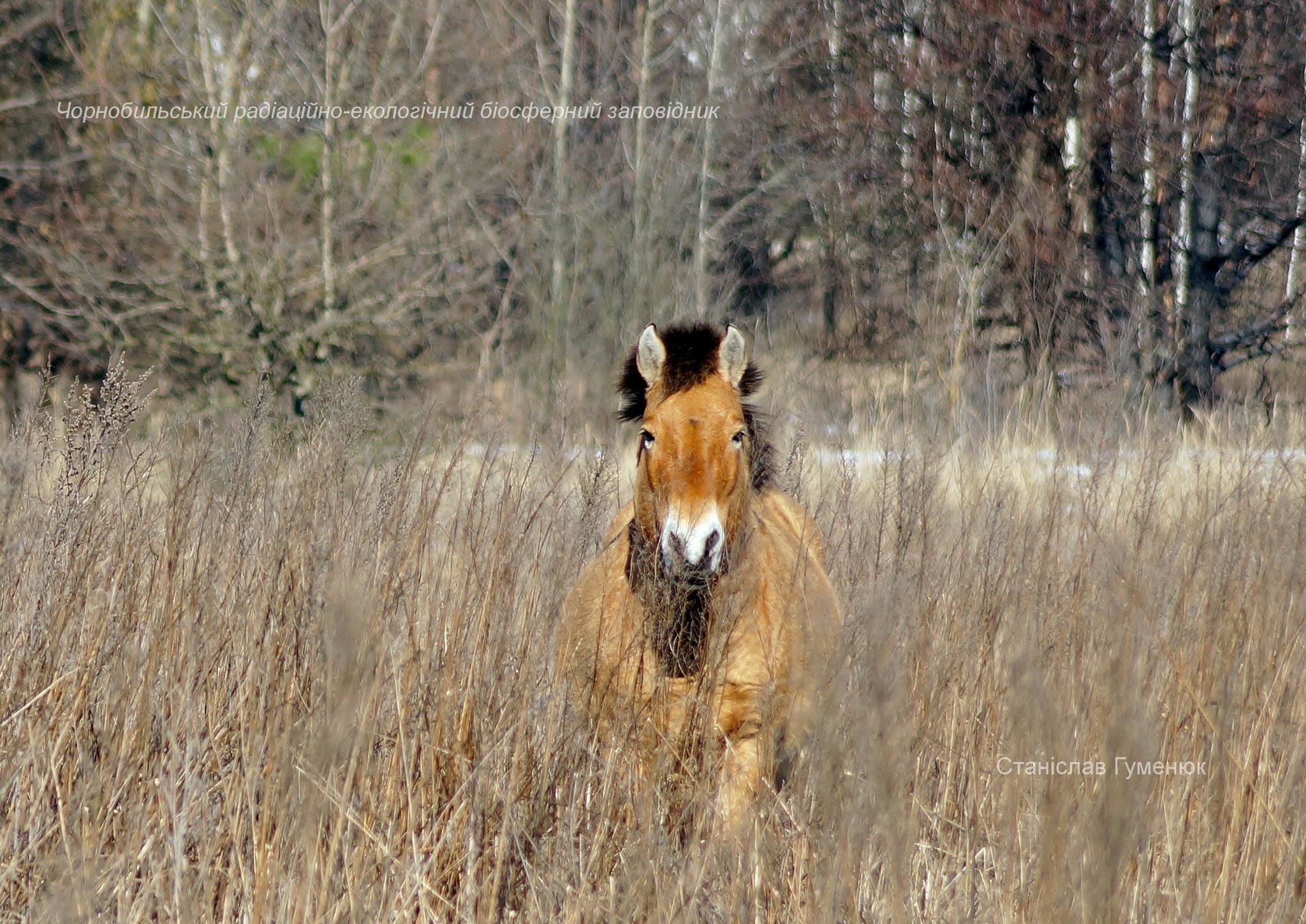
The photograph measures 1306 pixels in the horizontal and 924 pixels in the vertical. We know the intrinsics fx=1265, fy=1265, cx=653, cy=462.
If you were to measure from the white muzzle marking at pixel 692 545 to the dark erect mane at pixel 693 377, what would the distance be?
55cm

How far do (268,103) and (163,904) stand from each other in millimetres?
8242

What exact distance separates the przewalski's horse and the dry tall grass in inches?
6.8

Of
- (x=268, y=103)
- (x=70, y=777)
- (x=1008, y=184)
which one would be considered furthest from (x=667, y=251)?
(x=70, y=777)

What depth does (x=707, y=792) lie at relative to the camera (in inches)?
119

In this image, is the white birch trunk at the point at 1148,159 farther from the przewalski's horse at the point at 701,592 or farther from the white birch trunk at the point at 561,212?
the przewalski's horse at the point at 701,592

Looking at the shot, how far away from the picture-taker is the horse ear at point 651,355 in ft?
13.4

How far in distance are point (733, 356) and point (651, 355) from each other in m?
0.27

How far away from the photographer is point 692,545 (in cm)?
342

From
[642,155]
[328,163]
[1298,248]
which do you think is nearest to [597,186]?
[642,155]

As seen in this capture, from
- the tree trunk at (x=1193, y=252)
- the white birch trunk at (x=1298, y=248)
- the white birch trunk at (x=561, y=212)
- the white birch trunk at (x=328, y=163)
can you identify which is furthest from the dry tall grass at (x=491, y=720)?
the white birch trunk at (x=1298, y=248)

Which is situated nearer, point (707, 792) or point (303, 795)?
point (303, 795)

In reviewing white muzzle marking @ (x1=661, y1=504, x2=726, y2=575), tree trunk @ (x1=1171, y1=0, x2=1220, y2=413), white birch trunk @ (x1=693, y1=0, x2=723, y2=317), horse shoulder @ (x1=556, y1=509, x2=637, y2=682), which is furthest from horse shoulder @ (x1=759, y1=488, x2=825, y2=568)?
white birch trunk @ (x1=693, y1=0, x2=723, y2=317)

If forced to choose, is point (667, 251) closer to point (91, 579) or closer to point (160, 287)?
point (160, 287)

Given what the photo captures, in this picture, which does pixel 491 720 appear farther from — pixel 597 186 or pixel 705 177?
pixel 705 177
